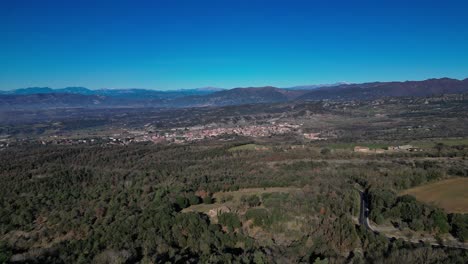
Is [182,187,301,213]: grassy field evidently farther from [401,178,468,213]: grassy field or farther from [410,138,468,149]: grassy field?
[410,138,468,149]: grassy field

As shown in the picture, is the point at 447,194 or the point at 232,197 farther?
the point at 232,197

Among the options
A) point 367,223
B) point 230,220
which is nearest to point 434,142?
point 367,223

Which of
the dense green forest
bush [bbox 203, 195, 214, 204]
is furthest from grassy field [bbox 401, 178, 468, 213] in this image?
bush [bbox 203, 195, 214, 204]

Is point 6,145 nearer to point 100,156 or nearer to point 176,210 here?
point 100,156

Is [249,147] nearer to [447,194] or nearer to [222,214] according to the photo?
[222,214]

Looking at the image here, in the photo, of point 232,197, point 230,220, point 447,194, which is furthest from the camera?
point 232,197

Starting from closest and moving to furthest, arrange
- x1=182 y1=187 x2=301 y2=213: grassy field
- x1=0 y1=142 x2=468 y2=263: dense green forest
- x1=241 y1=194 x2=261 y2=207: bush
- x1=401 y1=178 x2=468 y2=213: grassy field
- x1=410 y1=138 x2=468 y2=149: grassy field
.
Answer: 1. x1=0 y1=142 x2=468 y2=263: dense green forest
2. x1=401 y1=178 x2=468 y2=213: grassy field
3. x1=241 y1=194 x2=261 y2=207: bush
4. x1=182 y1=187 x2=301 y2=213: grassy field
5. x1=410 y1=138 x2=468 y2=149: grassy field
